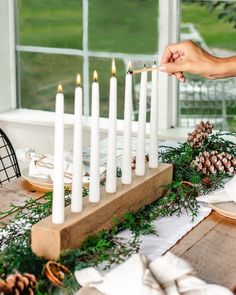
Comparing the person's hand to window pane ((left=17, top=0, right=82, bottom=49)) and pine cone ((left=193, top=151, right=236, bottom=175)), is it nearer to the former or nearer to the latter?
pine cone ((left=193, top=151, right=236, bottom=175))

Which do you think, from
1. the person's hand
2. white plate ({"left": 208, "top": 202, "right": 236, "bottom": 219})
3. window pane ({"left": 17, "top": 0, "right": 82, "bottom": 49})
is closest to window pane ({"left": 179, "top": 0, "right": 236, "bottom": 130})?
window pane ({"left": 17, "top": 0, "right": 82, "bottom": 49})

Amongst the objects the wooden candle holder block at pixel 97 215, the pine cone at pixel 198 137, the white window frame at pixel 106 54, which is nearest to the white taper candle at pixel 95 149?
the wooden candle holder block at pixel 97 215

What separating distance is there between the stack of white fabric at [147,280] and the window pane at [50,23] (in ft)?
7.09

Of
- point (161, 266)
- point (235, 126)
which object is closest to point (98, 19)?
point (235, 126)

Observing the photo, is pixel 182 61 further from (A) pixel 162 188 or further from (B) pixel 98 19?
(B) pixel 98 19

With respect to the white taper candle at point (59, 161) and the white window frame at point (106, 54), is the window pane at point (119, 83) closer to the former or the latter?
the white window frame at point (106, 54)

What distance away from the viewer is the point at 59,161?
5.00ft

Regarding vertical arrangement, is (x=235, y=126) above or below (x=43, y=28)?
below

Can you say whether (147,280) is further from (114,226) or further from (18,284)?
(114,226)

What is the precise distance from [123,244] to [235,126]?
1.75 metres

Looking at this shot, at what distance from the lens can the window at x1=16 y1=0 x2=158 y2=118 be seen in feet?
10.9

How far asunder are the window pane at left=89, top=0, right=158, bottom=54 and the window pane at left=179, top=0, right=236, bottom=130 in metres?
0.15

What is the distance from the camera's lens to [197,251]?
168cm

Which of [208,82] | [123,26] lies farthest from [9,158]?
[208,82]
